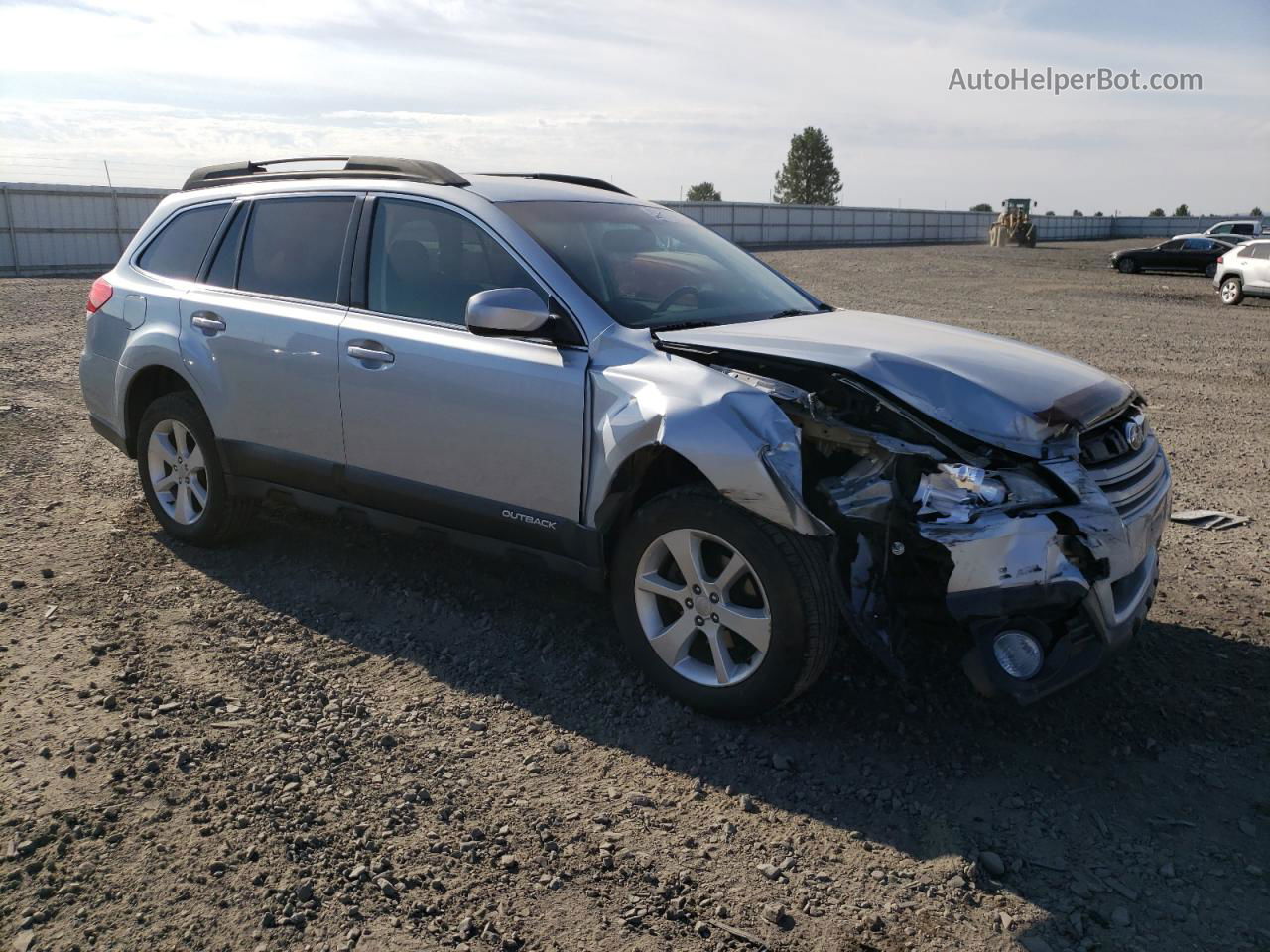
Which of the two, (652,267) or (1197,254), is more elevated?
(652,267)

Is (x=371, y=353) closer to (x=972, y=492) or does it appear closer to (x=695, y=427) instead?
(x=695, y=427)

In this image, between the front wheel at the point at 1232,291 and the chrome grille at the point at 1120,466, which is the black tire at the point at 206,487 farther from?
the front wheel at the point at 1232,291

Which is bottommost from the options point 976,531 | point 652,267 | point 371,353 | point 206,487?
point 206,487

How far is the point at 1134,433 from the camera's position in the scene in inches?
153

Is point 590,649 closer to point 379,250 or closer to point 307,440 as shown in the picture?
point 307,440

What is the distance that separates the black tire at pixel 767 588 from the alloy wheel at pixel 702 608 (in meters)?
0.03

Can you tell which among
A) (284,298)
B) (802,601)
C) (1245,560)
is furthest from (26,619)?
(1245,560)

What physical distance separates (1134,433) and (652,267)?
2028mm

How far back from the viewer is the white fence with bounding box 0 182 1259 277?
27.8 metres

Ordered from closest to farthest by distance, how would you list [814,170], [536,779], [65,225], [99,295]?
[536,779] → [99,295] → [65,225] → [814,170]

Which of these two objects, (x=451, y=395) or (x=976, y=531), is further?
(x=451, y=395)

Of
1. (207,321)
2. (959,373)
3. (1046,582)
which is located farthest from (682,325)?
(207,321)

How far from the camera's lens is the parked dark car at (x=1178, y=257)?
31359 mm

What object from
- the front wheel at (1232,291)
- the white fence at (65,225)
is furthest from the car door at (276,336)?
the white fence at (65,225)
